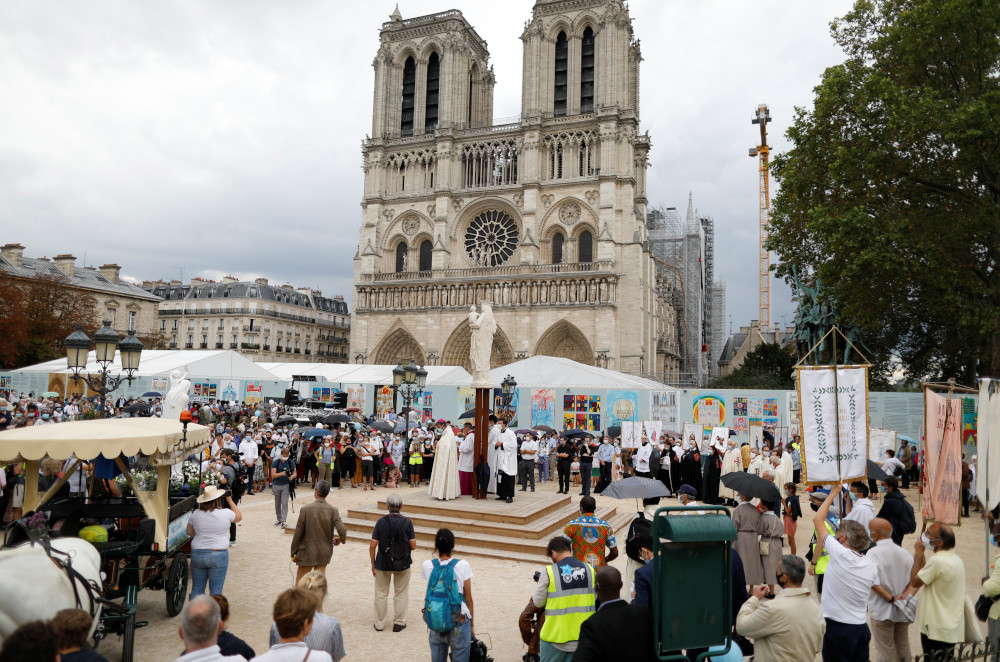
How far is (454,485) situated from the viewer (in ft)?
36.1

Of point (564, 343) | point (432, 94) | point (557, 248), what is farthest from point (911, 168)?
point (432, 94)

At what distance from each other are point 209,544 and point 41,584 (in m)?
2.41

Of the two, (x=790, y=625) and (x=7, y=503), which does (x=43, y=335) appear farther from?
(x=790, y=625)

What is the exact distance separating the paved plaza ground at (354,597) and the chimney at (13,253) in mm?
41115

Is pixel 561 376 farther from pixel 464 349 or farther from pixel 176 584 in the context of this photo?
pixel 464 349

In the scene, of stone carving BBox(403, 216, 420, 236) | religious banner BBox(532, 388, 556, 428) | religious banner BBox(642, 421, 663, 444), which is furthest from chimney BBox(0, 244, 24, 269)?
religious banner BBox(642, 421, 663, 444)

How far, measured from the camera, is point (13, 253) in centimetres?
4141

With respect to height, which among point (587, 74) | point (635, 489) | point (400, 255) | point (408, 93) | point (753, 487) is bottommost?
point (635, 489)

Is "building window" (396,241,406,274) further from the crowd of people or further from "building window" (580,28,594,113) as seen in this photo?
the crowd of people

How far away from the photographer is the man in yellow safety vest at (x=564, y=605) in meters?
4.18

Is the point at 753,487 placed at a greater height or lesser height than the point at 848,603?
greater

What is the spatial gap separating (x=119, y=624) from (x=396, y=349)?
3482 centimetres

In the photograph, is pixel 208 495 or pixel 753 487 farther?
pixel 753 487

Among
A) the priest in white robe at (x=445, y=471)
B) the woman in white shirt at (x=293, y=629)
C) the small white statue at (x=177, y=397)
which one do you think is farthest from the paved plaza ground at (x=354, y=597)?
the woman in white shirt at (x=293, y=629)
